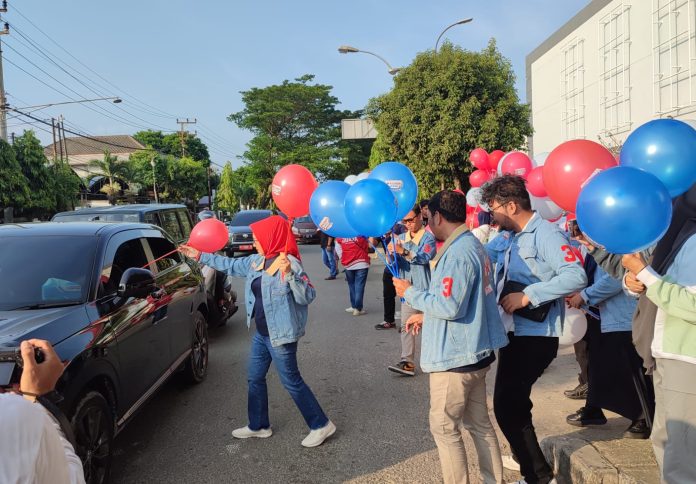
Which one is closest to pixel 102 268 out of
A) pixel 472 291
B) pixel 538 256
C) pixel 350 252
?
pixel 472 291

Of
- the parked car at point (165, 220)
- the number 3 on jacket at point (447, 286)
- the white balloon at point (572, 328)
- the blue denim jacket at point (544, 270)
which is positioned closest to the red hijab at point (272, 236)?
the number 3 on jacket at point (447, 286)

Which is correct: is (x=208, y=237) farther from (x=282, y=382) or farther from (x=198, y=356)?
(x=198, y=356)

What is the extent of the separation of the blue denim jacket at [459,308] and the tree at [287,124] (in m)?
39.3

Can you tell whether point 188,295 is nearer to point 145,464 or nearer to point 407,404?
point 145,464

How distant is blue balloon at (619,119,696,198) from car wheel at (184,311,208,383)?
418 cm

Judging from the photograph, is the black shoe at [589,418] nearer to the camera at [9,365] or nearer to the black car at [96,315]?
the black car at [96,315]

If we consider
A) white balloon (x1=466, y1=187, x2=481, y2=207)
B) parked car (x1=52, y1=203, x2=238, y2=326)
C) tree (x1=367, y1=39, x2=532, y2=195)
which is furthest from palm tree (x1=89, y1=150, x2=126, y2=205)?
white balloon (x1=466, y1=187, x2=481, y2=207)

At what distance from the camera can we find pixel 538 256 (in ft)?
10.0

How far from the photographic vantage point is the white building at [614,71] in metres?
17.4

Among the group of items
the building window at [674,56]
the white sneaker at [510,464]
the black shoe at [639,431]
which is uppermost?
the building window at [674,56]

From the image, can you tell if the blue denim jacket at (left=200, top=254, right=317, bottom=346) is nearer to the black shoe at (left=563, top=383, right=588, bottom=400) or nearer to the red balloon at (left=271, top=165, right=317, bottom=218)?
the red balloon at (left=271, top=165, right=317, bottom=218)

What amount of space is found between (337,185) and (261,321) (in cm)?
130

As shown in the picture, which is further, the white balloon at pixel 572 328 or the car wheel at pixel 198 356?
the car wheel at pixel 198 356

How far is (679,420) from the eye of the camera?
2.21 m
